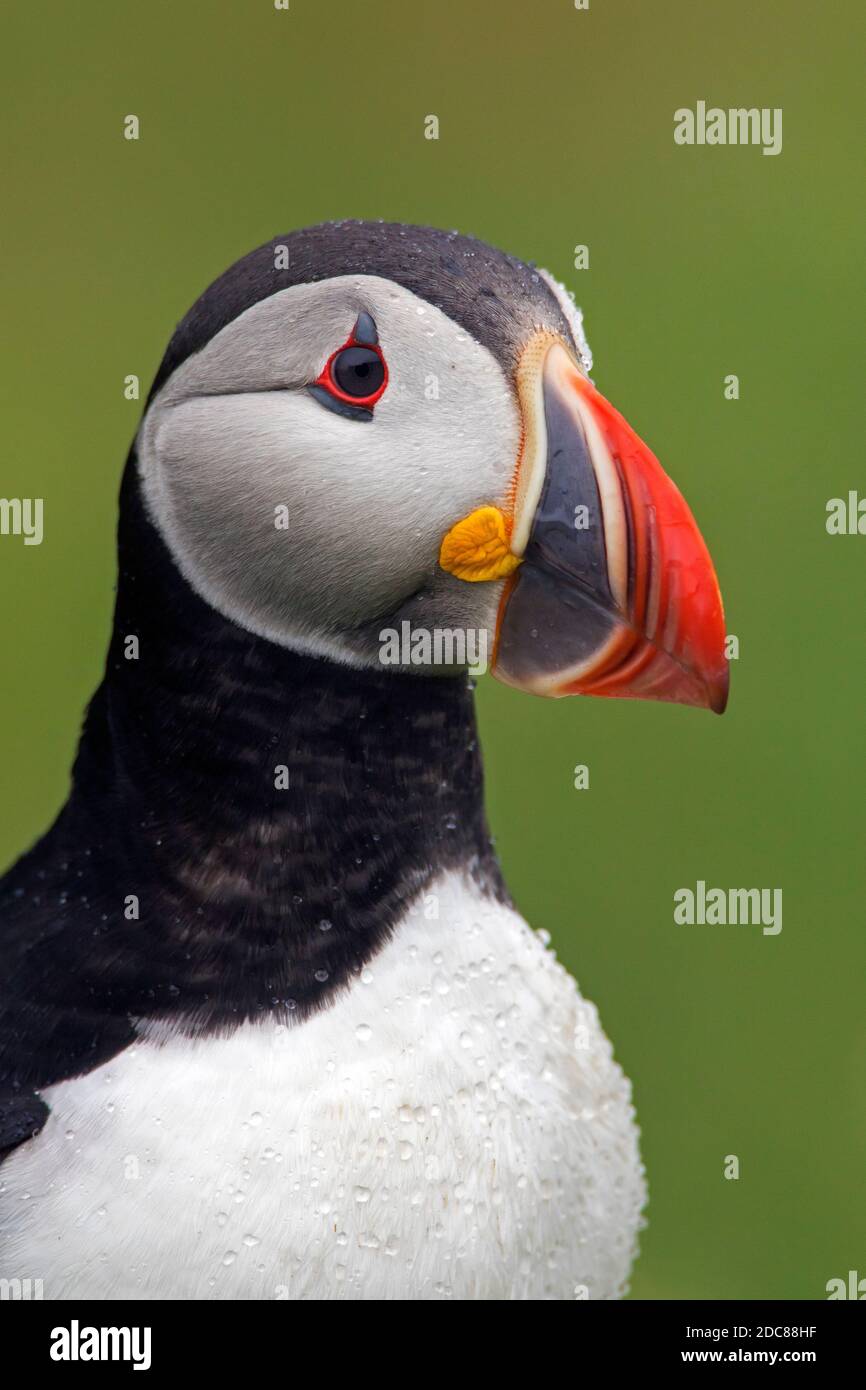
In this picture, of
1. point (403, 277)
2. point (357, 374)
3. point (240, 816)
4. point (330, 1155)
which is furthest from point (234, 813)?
point (403, 277)

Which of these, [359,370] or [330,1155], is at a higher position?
[359,370]

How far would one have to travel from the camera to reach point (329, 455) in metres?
2.73

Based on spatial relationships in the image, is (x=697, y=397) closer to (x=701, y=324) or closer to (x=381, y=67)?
(x=701, y=324)

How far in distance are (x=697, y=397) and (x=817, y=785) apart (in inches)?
88.4

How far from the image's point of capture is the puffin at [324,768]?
108 inches

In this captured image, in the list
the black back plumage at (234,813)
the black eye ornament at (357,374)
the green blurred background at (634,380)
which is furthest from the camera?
the green blurred background at (634,380)

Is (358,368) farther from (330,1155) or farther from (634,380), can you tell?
(634,380)

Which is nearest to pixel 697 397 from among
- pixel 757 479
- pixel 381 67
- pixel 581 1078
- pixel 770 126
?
pixel 757 479

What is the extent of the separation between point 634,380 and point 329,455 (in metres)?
6.20

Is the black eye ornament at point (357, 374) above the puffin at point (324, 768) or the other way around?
above

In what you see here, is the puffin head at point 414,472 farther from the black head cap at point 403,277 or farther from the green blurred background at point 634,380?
the green blurred background at point 634,380

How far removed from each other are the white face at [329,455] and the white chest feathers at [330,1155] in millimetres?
576

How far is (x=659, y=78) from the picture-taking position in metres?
10.2

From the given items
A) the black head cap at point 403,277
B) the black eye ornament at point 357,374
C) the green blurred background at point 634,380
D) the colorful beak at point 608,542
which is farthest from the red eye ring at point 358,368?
the green blurred background at point 634,380
